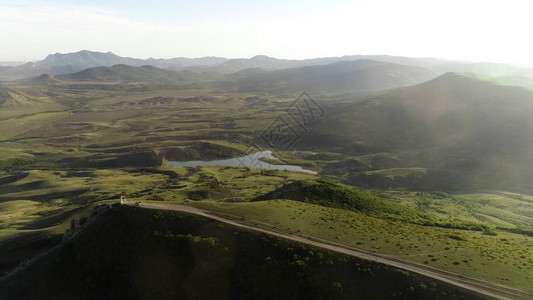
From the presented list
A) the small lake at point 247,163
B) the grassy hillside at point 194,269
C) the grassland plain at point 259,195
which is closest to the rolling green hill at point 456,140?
the grassland plain at point 259,195

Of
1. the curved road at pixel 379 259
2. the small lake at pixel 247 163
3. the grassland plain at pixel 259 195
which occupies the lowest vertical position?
the small lake at pixel 247 163

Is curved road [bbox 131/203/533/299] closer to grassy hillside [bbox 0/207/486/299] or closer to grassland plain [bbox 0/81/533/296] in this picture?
grassy hillside [bbox 0/207/486/299]

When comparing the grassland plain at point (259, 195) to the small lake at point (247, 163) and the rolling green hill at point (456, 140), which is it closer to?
the rolling green hill at point (456, 140)

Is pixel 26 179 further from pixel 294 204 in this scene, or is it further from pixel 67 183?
pixel 294 204

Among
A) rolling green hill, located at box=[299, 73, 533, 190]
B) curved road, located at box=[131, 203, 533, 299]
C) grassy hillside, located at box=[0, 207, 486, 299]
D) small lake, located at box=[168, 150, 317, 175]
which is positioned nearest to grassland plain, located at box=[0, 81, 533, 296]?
curved road, located at box=[131, 203, 533, 299]

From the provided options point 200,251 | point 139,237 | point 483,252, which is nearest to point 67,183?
point 139,237

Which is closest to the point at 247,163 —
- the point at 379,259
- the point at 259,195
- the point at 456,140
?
the point at 259,195

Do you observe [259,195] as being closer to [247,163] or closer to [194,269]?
[194,269]

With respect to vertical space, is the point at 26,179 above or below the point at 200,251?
below
